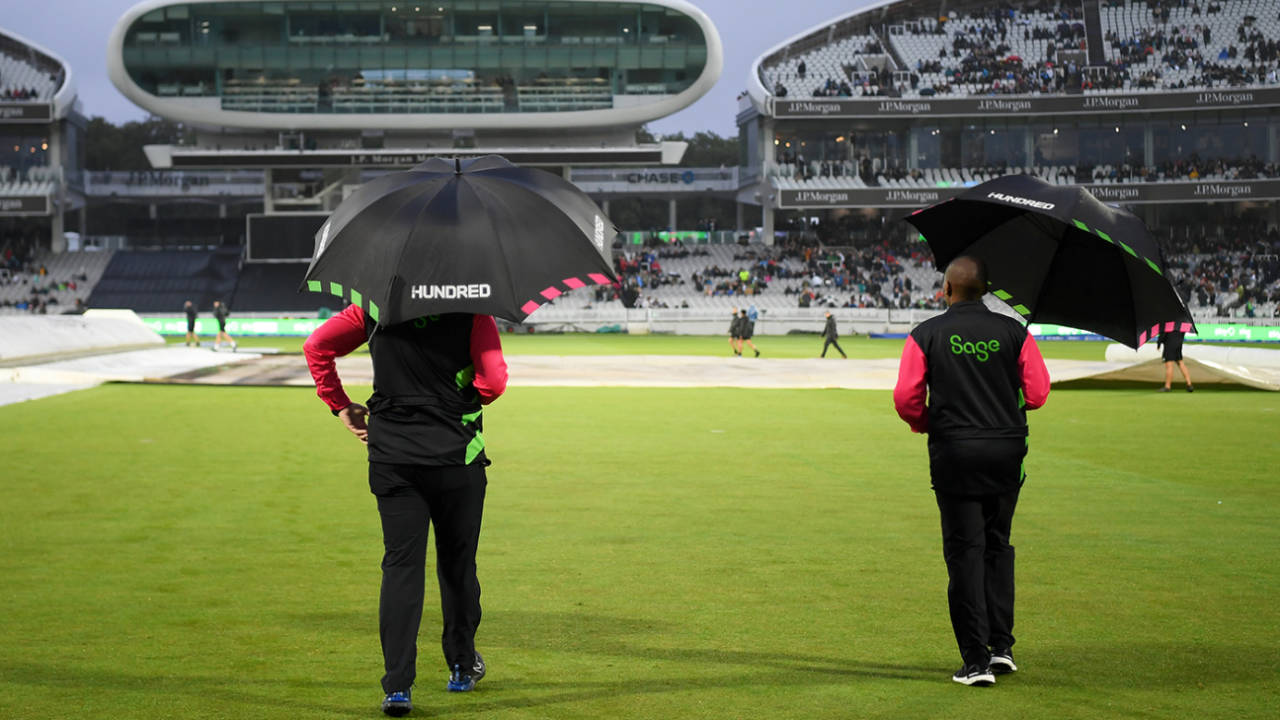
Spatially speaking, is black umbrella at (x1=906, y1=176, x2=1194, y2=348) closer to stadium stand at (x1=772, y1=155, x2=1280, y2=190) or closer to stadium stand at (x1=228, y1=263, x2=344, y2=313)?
stadium stand at (x1=228, y1=263, x2=344, y2=313)

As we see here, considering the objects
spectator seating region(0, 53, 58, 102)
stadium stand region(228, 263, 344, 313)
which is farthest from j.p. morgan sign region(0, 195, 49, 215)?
stadium stand region(228, 263, 344, 313)

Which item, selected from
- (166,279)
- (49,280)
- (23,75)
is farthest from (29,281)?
(23,75)

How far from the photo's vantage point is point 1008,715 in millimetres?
5266

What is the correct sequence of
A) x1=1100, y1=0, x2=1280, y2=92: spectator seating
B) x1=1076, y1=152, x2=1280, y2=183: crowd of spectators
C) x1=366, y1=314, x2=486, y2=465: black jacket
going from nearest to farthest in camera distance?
x1=366, y1=314, x2=486, y2=465: black jacket → x1=1076, y1=152, x2=1280, y2=183: crowd of spectators → x1=1100, y1=0, x2=1280, y2=92: spectator seating

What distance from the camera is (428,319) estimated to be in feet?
17.0

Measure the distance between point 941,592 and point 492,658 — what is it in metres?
2.91

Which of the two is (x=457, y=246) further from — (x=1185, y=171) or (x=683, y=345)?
(x=1185, y=171)

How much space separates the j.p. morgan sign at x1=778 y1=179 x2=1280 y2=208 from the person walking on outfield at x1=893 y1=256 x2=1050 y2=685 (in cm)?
6921

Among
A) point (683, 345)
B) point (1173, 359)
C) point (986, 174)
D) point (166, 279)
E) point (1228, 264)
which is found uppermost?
point (986, 174)

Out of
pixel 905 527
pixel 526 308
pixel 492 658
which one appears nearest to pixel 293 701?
pixel 492 658

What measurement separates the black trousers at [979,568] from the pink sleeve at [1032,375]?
0.42 m

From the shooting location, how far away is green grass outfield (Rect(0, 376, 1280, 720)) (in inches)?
221

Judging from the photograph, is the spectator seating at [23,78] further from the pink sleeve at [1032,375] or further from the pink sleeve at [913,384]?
Answer: the pink sleeve at [1032,375]

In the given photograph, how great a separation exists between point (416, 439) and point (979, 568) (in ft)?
8.29
